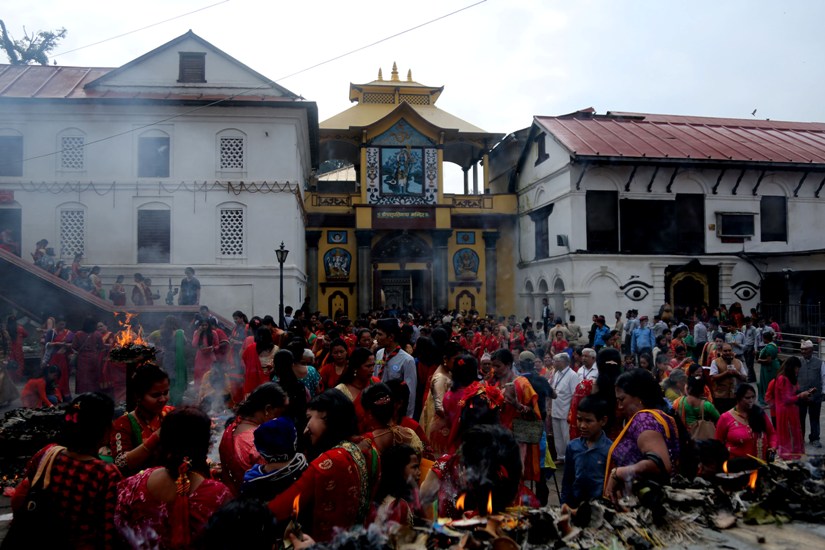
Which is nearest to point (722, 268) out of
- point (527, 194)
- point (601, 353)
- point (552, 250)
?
point (552, 250)

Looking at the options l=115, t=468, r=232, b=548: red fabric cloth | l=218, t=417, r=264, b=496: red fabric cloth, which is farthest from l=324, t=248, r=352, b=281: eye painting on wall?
l=115, t=468, r=232, b=548: red fabric cloth

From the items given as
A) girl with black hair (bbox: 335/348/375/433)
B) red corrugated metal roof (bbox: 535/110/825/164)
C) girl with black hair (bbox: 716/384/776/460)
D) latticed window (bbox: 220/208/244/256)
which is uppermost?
red corrugated metal roof (bbox: 535/110/825/164)

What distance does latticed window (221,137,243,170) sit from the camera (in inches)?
781

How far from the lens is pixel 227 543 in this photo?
87.4 inches

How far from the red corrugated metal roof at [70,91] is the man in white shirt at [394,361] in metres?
14.8

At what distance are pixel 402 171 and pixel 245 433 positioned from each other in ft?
79.3

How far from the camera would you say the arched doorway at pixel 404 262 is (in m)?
27.3

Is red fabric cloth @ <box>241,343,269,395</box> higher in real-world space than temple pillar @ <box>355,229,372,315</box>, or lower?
lower

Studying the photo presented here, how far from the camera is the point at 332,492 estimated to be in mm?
2939

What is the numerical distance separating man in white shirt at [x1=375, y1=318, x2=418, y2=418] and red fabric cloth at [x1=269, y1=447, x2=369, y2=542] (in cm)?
→ 335

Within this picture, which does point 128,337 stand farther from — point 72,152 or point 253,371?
point 72,152

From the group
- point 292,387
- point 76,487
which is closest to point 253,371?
point 292,387

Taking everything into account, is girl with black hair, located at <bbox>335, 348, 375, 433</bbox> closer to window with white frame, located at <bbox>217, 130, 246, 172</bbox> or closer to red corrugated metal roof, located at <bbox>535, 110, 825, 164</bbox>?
window with white frame, located at <bbox>217, 130, 246, 172</bbox>

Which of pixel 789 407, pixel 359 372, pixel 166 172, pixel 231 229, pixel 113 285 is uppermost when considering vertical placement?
pixel 166 172
